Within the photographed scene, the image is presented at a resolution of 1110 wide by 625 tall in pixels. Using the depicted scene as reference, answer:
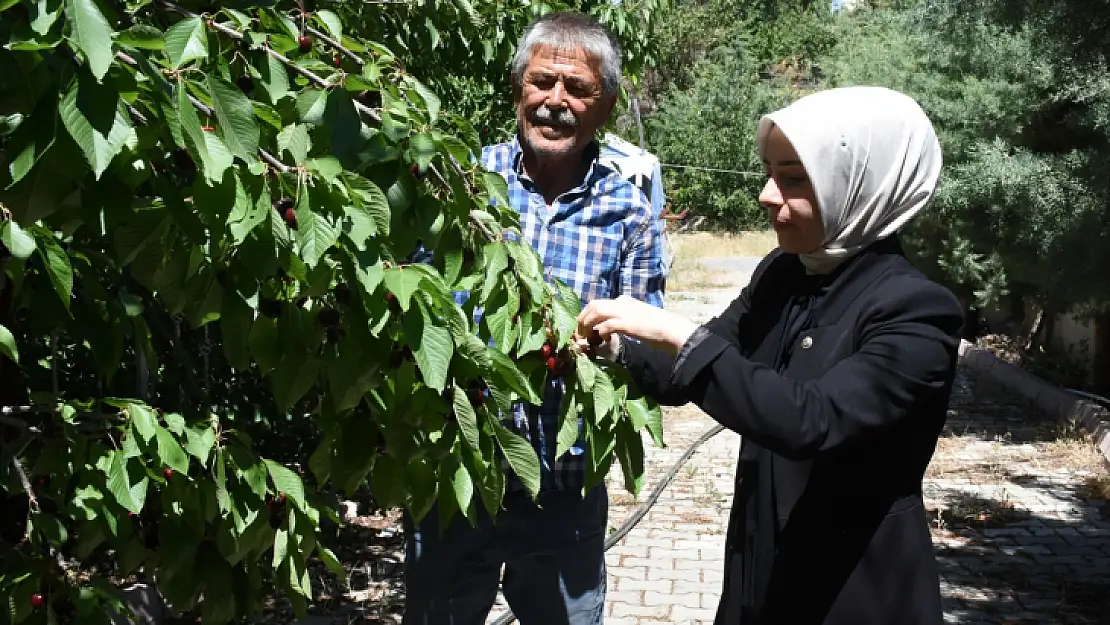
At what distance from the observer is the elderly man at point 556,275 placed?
3.18m

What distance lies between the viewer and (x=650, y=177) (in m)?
5.12

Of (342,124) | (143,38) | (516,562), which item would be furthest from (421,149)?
(516,562)

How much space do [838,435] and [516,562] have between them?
4.44 feet

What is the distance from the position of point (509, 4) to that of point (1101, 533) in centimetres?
449

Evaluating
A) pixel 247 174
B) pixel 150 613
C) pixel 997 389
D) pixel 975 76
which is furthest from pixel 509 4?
pixel 997 389

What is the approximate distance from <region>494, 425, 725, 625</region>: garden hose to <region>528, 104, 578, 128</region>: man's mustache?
2.55m

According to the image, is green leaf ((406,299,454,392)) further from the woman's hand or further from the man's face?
the man's face

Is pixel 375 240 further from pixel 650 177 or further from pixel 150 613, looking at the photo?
pixel 150 613

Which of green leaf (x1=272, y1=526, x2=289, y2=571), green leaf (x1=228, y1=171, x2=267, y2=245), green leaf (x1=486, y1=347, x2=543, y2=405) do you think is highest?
green leaf (x1=228, y1=171, x2=267, y2=245)

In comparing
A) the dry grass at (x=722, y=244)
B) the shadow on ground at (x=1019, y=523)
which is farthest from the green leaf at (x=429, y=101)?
the dry grass at (x=722, y=244)

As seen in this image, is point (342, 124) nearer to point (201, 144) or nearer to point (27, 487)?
point (201, 144)

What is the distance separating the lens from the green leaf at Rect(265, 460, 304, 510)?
2207 mm

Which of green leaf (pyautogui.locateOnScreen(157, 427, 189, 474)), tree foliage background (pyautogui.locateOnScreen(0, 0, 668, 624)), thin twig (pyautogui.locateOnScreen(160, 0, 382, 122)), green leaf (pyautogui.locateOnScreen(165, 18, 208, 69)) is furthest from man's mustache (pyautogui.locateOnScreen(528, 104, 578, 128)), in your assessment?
green leaf (pyautogui.locateOnScreen(165, 18, 208, 69))

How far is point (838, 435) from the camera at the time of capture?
83.0 inches
